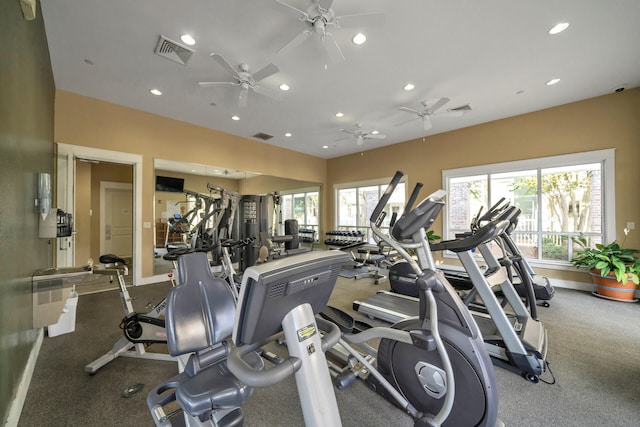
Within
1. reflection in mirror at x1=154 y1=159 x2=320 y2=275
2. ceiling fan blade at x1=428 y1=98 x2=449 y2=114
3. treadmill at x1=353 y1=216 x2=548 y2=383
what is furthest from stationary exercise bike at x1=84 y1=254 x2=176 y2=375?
ceiling fan blade at x1=428 y1=98 x2=449 y2=114

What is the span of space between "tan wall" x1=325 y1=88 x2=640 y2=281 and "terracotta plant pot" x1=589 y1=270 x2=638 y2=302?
20.8 inches

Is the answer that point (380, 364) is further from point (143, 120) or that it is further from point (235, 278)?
point (143, 120)

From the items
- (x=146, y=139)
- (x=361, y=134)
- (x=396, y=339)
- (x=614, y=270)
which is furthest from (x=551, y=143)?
(x=146, y=139)

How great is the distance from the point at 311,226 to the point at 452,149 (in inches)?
190

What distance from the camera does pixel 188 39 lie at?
2906mm

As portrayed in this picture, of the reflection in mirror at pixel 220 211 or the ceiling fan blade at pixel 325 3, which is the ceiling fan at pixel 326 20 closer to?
the ceiling fan blade at pixel 325 3

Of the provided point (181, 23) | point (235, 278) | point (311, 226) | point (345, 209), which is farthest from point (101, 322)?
point (345, 209)

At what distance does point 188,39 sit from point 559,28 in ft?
14.0

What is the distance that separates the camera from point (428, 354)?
4.81 ft

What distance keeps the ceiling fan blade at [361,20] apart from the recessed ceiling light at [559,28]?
6.63 ft

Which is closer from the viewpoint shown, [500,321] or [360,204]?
[500,321]

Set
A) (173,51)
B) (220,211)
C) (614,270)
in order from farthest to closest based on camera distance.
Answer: (220,211), (614,270), (173,51)

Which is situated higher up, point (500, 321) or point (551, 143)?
point (551, 143)

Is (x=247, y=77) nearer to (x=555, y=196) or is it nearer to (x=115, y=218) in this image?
(x=115, y=218)
